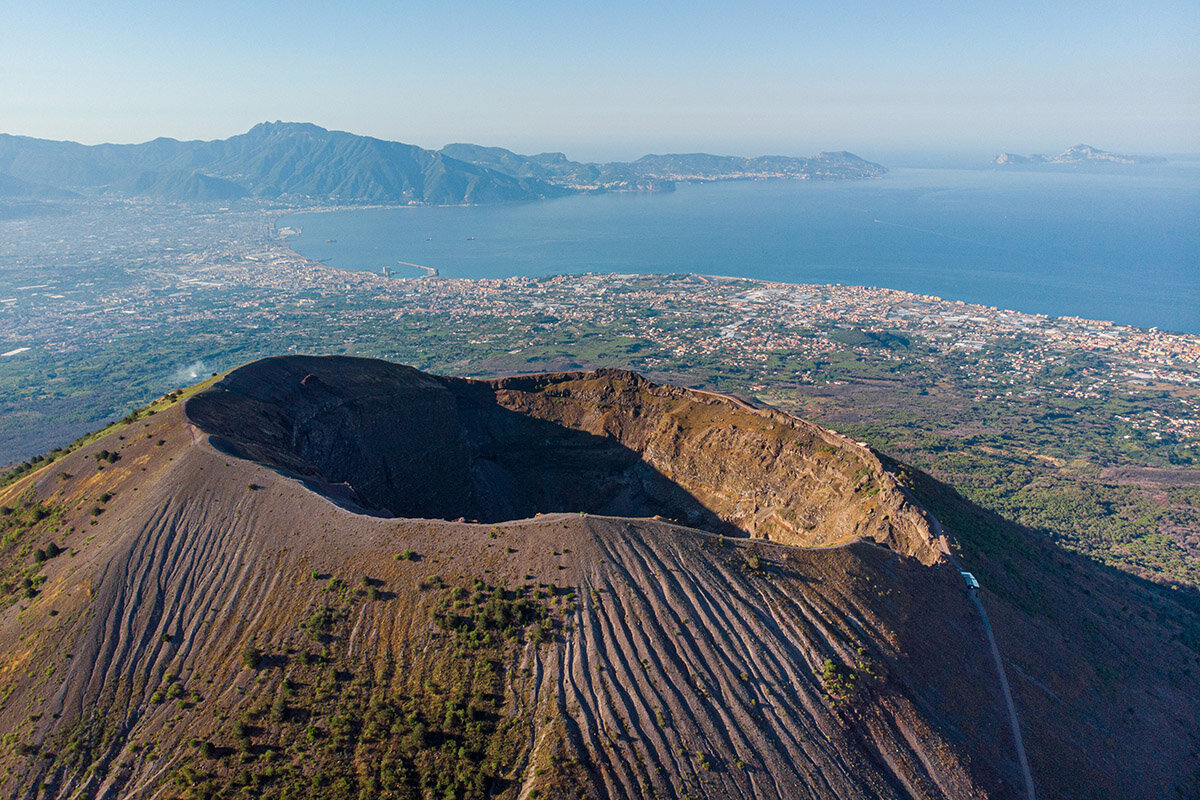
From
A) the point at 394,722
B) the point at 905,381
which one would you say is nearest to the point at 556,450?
the point at 394,722

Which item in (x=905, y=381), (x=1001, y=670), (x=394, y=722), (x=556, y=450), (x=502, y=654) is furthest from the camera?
(x=905, y=381)

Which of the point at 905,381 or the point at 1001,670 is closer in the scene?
the point at 1001,670

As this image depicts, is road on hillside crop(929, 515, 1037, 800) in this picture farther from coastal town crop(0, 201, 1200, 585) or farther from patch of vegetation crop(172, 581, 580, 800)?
coastal town crop(0, 201, 1200, 585)

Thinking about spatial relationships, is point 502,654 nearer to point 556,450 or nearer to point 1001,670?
point 1001,670

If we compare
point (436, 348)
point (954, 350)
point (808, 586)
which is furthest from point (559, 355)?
point (808, 586)

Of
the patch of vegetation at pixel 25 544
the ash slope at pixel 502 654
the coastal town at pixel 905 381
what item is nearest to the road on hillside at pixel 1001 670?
the ash slope at pixel 502 654

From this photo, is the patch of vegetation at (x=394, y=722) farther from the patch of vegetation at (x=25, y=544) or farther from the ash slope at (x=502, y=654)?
the patch of vegetation at (x=25, y=544)

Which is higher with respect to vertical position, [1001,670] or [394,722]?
[394,722]

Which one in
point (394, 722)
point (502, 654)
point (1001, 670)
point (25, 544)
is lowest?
point (1001, 670)
